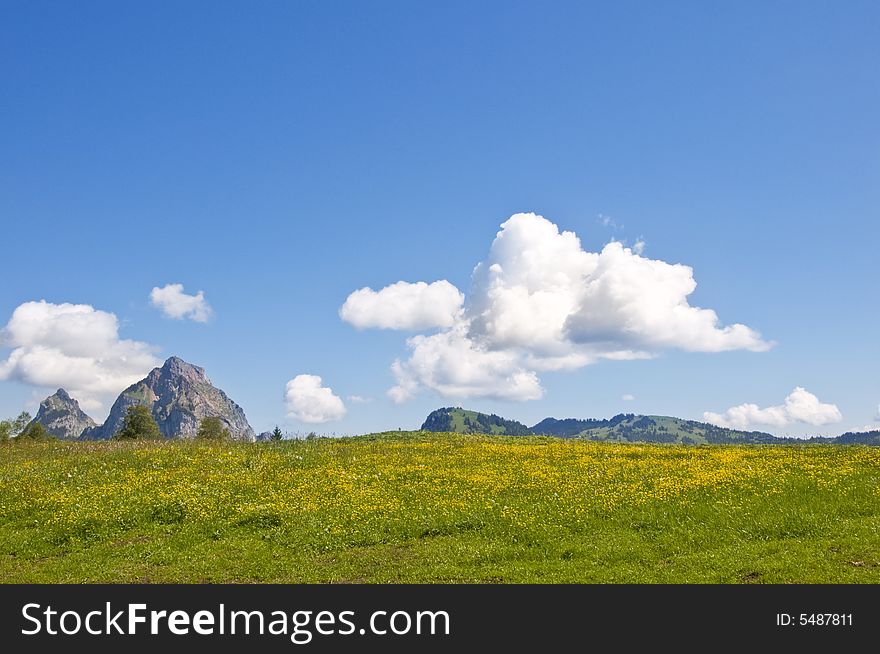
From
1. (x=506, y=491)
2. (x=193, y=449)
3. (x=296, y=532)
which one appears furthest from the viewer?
(x=193, y=449)

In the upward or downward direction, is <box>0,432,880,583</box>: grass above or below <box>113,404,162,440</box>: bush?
below

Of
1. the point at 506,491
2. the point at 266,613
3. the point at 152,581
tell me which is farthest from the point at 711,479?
the point at 152,581

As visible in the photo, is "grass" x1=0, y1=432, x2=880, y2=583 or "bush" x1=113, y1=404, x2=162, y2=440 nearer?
"grass" x1=0, y1=432, x2=880, y2=583

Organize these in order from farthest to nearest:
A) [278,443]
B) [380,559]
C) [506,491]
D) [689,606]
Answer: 1. [278,443]
2. [506,491]
3. [380,559]
4. [689,606]

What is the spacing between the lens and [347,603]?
62.3 ft

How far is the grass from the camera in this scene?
22234 mm

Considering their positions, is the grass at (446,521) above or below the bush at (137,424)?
below

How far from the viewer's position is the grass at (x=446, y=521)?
72.9 ft

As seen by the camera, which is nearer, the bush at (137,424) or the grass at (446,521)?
the grass at (446,521)

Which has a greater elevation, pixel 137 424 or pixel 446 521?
pixel 137 424

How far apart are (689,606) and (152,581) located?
59.0ft

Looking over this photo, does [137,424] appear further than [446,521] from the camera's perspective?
Yes

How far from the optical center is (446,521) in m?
27.8

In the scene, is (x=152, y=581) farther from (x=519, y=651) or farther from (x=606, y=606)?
(x=606, y=606)
